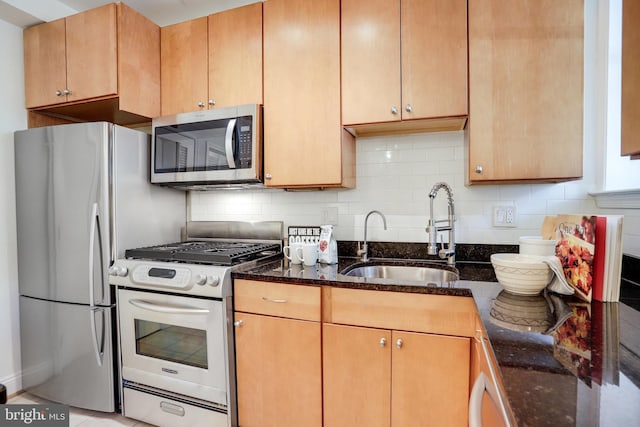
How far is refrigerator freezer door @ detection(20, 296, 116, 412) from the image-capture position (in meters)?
1.84

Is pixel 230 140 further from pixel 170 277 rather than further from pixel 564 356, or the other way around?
pixel 564 356

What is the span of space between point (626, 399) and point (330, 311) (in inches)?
42.4

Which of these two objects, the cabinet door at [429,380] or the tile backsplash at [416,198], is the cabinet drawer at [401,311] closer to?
the cabinet door at [429,380]

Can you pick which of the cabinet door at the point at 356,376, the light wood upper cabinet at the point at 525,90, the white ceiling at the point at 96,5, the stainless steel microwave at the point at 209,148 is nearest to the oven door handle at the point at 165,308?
the cabinet door at the point at 356,376

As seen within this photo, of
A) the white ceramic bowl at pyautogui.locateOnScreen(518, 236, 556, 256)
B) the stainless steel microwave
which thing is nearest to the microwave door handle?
the stainless steel microwave

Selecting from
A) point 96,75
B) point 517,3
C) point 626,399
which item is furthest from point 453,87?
point 96,75

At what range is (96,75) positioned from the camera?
1.97m

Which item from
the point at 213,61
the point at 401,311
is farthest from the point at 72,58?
the point at 401,311

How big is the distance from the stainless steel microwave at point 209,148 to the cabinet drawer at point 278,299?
2.16 ft

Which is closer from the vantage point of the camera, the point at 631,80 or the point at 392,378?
the point at 631,80

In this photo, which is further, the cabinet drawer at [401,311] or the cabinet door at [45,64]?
the cabinet door at [45,64]

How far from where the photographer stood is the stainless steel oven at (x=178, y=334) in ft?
5.25

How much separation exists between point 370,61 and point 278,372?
5.45 feet

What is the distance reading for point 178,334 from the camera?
1.72 metres
